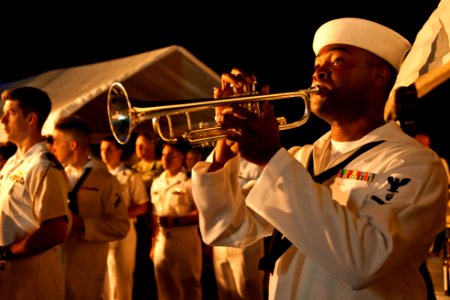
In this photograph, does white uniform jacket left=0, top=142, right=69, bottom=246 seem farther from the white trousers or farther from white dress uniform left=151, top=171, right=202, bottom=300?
the white trousers

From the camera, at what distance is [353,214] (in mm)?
2062

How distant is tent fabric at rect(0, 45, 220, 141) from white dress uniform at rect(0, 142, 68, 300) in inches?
124

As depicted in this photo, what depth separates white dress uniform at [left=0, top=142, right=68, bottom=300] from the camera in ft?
13.4

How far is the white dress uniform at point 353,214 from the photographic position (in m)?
2.00

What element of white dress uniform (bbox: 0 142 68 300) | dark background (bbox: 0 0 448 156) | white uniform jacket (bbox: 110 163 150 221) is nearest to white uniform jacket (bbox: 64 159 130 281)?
white dress uniform (bbox: 0 142 68 300)

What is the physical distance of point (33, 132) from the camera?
4.46 meters

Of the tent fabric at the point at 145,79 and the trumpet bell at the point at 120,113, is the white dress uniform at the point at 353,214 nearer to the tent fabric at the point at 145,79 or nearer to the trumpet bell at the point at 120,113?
the trumpet bell at the point at 120,113

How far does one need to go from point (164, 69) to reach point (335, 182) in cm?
605

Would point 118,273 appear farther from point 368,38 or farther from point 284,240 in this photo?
point 368,38

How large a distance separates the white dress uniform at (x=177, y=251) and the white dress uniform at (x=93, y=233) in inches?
51.8

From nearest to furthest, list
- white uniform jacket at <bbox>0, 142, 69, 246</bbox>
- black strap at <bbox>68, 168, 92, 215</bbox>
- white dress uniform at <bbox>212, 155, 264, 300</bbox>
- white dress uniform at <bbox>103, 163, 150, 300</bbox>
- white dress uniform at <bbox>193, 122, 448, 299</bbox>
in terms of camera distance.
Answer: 1. white dress uniform at <bbox>193, 122, 448, 299</bbox>
2. white uniform jacket at <bbox>0, 142, 69, 246</bbox>
3. black strap at <bbox>68, 168, 92, 215</bbox>
4. white dress uniform at <bbox>212, 155, 264, 300</bbox>
5. white dress uniform at <bbox>103, 163, 150, 300</bbox>

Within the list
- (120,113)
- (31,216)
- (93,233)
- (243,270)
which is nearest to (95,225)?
(93,233)

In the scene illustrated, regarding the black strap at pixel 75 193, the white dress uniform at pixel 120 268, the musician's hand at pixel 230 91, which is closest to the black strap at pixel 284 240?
the musician's hand at pixel 230 91

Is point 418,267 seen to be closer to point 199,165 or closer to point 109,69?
point 199,165
